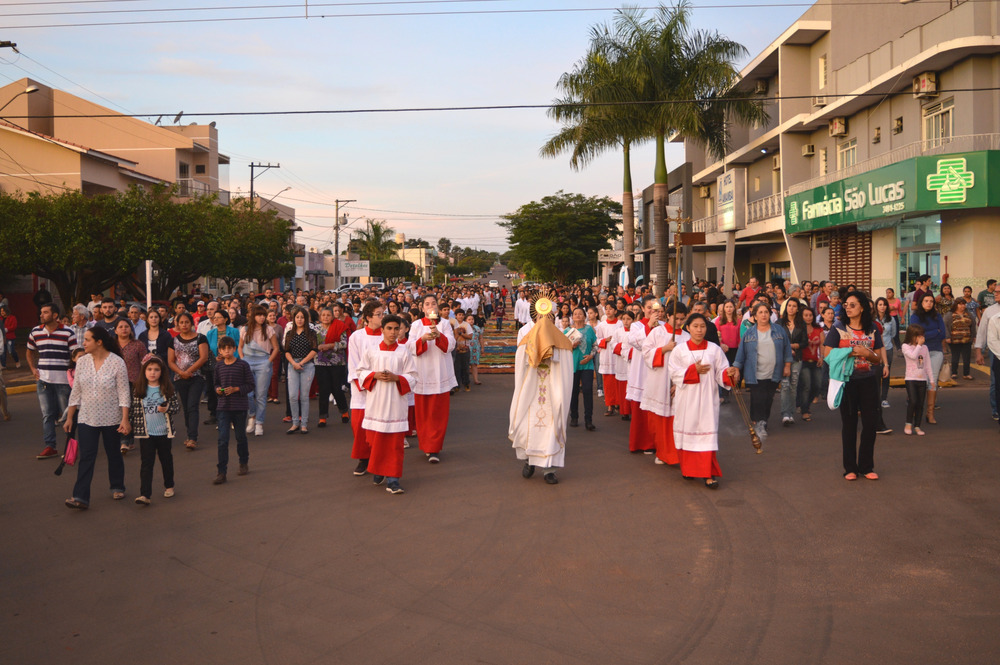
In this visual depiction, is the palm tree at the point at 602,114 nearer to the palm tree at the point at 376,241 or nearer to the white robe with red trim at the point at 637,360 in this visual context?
the white robe with red trim at the point at 637,360

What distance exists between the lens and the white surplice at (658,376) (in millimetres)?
9891

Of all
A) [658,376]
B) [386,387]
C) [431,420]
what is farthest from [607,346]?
[386,387]

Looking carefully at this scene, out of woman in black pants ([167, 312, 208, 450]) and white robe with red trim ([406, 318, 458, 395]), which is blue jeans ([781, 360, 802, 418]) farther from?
woman in black pants ([167, 312, 208, 450])

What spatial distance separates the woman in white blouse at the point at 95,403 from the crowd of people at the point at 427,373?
13mm

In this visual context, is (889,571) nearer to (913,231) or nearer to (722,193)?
(913,231)

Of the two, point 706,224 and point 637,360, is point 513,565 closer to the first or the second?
point 637,360

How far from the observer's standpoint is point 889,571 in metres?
6.00

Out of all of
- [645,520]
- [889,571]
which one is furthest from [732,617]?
[645,520]

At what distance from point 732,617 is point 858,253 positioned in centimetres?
2532

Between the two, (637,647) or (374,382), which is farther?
(374,382)

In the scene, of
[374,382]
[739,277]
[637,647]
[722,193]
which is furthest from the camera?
[739,277]

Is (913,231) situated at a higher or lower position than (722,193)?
lower

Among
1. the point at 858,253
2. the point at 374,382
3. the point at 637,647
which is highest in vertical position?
the point at 858,253

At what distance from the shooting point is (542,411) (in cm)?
914
